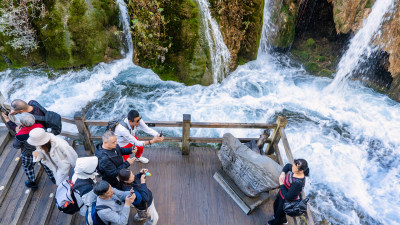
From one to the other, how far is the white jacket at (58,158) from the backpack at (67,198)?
49 centimetres

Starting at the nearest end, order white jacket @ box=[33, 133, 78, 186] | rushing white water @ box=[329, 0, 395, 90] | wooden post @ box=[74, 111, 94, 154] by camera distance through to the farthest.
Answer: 1. white jacket @ box=[33, 133, 78, 186]
2. wooden post @ box=[74, 111, 94, 154]
3. rushing white water @ box=[329, 0, 395, 90]

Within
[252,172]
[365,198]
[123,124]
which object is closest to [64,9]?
[123,124]

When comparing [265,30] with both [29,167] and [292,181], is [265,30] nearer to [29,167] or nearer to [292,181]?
[292,181]

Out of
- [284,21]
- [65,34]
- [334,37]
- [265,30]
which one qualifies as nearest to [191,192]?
[65,34]

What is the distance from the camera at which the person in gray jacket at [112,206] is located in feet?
10.6

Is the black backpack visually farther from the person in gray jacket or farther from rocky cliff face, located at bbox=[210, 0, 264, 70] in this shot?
rocky cliff face, located at bbox=[210, 0, 264, 70]

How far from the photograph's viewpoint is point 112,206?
3361mm

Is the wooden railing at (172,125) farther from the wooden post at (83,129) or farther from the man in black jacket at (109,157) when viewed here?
the man in black jacket at (109,157)

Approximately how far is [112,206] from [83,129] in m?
2.85

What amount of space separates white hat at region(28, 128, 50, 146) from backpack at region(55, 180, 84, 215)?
2.61 feet

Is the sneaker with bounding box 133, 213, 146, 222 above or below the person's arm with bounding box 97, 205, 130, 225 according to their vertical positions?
below

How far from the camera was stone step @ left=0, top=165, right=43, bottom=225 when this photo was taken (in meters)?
4.53

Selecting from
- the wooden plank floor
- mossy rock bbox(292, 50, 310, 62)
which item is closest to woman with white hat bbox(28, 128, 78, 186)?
the wooden plank floor

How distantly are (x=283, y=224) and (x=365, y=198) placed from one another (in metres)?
4.85
